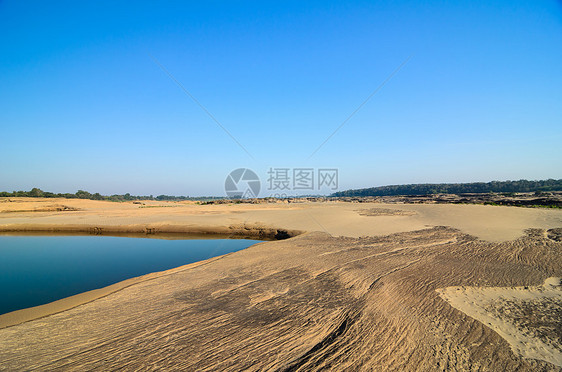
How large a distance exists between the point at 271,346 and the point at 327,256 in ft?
16.4

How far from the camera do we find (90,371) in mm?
2912

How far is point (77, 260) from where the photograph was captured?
9656 mm

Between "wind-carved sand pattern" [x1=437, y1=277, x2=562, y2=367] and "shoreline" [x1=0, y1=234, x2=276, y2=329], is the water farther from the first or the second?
"wind-carved sand pattern" [x1=437, y1=277, x2=562, y2=367]

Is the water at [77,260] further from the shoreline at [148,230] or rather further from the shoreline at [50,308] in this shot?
the shoreline at [148,230]

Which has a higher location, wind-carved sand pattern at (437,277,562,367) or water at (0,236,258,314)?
wind-carved sand pattern at (437,277,562,367)

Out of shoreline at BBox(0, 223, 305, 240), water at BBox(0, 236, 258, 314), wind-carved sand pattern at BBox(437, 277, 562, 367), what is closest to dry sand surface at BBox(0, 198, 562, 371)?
wind-carved sand pattern at BBox(437, 277, 562, 367)

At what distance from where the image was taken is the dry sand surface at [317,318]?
3217mm

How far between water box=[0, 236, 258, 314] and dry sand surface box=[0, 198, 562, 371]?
1865 millimetres

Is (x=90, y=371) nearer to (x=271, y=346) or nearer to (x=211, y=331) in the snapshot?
(x=211, y=331)

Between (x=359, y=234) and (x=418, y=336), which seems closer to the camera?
(x=418, y=336)

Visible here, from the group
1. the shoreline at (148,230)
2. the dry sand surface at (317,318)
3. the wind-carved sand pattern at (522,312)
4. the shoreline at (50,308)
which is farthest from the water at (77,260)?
the wind-carved sand pattern at (522,312)

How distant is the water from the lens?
21.4 feet

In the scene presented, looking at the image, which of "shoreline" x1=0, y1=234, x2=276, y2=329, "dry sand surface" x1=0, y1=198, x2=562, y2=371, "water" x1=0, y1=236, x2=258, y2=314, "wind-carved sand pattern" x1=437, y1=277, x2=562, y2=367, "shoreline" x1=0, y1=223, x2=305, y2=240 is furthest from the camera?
"shoreline" x1=0, y1=223, x2=305, y2=240

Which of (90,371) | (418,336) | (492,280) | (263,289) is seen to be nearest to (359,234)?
(492,280)
